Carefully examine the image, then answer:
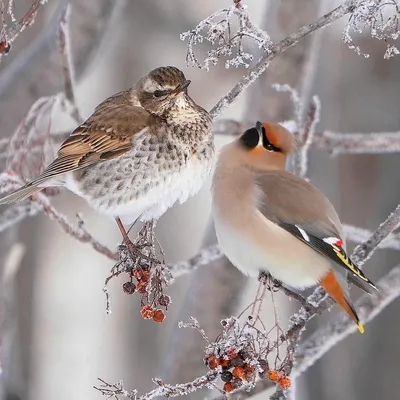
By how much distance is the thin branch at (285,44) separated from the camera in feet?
8.56

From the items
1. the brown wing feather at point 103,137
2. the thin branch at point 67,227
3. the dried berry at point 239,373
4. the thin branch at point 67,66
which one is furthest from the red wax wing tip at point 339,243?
the thin branch at point 67,66

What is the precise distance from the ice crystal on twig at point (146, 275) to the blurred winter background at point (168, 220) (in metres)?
1.93

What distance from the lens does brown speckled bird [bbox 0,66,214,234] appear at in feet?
10.2

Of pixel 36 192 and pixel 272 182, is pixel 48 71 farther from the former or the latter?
pixel 272 182

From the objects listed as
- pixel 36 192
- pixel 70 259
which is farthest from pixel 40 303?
pixel 36 192

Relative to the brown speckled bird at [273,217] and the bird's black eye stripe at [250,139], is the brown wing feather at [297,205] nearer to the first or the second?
the brown speckled bird at [273,217]

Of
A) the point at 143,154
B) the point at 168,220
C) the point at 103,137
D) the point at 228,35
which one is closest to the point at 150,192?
the point at 143,154

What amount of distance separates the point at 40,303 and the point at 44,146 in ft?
19.0

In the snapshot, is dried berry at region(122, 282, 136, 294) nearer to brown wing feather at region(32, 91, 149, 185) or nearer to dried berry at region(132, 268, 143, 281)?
dried berry at region(132, 268, 143, 281)

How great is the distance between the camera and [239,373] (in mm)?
2461

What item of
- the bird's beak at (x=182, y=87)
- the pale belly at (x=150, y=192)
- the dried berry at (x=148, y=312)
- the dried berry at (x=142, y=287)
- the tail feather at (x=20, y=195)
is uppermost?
the bird's beak at (x=182, y=87)

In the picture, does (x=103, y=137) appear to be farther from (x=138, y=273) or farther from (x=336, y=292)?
(x=336, y=292)

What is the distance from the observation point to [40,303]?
9.37 m

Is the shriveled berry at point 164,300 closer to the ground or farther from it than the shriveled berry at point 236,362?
farther from it
